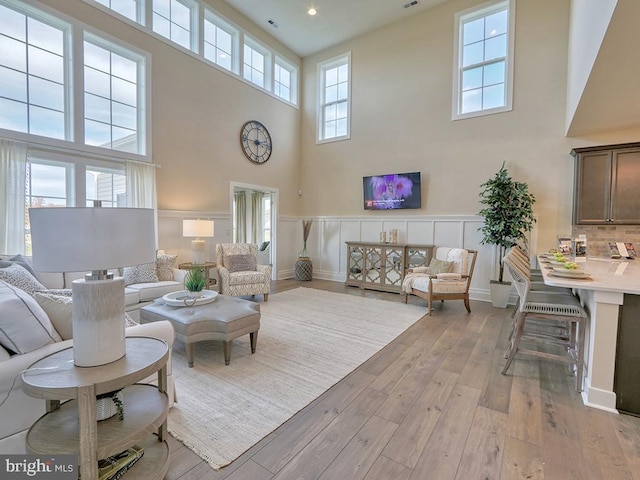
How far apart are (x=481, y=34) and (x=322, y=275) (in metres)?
5.48

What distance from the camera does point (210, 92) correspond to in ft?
17.5

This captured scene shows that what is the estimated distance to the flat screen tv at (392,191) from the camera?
570 centimetres

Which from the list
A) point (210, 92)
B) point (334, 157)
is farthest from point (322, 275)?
point (210, 92)

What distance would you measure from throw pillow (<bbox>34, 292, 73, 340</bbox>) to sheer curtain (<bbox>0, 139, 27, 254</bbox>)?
2289 millimetres

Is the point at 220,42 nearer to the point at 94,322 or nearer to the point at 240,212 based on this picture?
the point at 240,212

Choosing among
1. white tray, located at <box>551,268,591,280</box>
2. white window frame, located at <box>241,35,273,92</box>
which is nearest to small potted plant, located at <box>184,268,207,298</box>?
white tray, located at <box>551,268,591,280</box>

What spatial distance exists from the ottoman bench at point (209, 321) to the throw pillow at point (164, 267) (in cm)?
135

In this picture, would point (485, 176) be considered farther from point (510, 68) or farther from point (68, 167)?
point (68, 167)

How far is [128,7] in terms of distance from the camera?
4.33 metres

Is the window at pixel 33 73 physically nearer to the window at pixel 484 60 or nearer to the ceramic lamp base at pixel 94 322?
the ceramic lamp base at pixel 94 322

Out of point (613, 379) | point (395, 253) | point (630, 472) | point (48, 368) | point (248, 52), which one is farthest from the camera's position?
point (248, 52)

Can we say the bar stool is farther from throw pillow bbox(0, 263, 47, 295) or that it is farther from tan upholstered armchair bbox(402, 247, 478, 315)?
throw pillow bbox(0, 263, 47, 295)

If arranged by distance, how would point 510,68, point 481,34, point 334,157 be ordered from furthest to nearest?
1. point 334,157
2. point 481,34
3. point 510,68

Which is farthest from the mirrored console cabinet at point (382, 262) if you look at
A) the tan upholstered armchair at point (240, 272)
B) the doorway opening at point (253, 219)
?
the doorway opening at point (253, 219)
